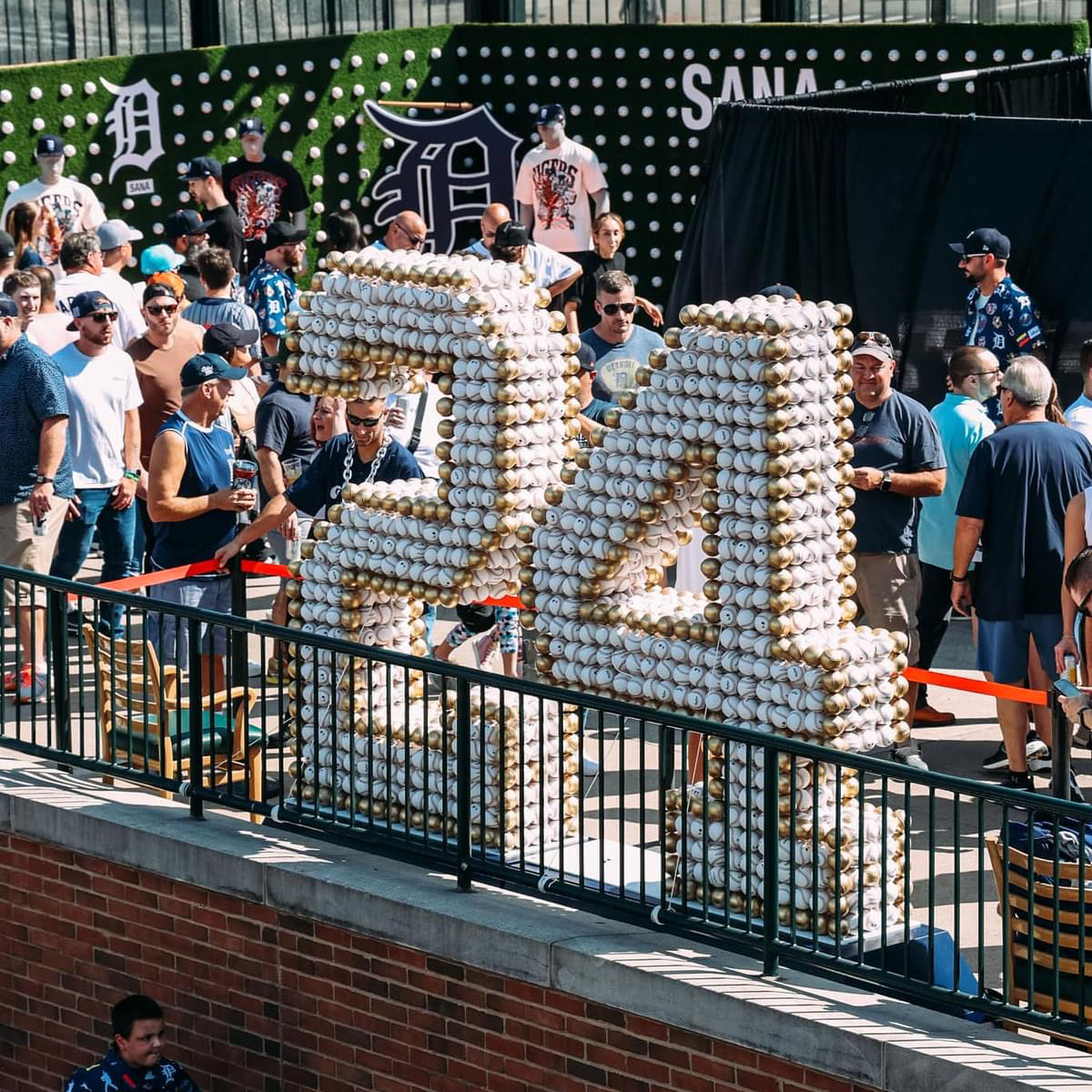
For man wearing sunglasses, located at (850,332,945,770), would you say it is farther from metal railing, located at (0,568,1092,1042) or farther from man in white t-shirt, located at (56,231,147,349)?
man in white t-shirt, located at (56,231,147,349)

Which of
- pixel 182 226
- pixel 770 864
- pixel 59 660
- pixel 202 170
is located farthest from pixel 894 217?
pixel 770 864

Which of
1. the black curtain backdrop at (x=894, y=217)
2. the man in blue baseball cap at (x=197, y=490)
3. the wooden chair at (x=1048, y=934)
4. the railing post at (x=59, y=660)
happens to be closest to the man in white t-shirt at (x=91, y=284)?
the man in blue baseball cap at (x=197, y=490)

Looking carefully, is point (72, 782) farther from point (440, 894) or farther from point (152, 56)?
point (152, 56)

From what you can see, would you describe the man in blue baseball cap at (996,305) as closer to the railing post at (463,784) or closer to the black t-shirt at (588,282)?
the black t-shirt at (588,282)

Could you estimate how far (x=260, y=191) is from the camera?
61.5ft

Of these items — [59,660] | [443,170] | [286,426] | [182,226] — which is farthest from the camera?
[443,170]

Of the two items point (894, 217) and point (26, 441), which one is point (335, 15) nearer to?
point (894, 217)

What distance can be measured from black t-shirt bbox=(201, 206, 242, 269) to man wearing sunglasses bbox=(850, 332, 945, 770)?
24.0 feet

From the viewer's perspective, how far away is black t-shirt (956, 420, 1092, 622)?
9.63m

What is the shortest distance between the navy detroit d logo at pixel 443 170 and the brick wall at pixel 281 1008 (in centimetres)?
1213

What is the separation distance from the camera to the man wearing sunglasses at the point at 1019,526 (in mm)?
9641

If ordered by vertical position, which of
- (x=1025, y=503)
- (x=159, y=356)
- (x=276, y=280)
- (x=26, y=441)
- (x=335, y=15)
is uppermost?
(x=335, y=15)

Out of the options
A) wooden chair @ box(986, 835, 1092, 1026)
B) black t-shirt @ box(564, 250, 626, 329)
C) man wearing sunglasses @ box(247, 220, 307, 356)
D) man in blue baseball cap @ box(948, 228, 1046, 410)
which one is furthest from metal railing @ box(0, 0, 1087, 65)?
wooden chair @ box(986, 835, 1092, 1026)

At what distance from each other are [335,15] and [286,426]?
10476mm
